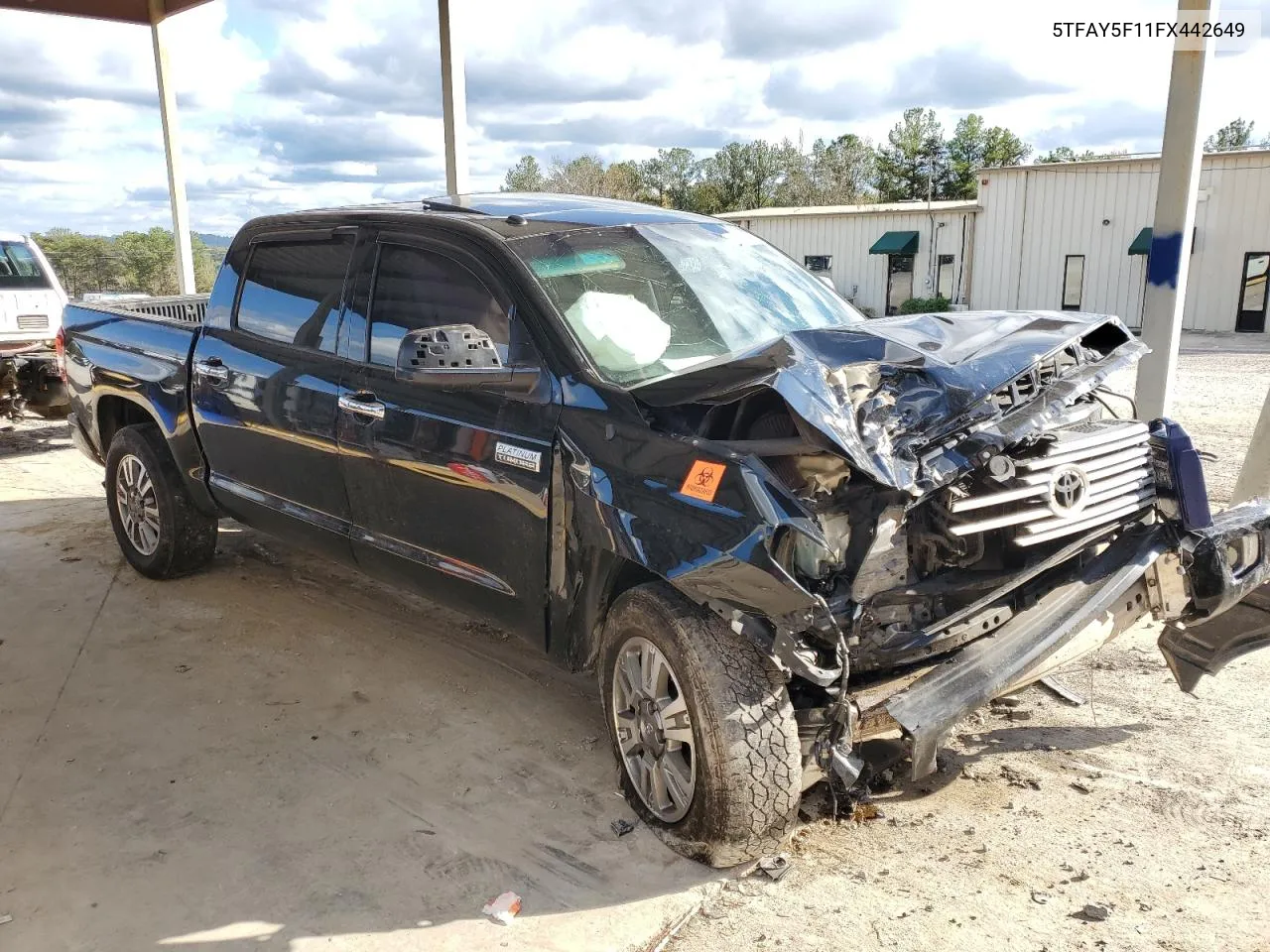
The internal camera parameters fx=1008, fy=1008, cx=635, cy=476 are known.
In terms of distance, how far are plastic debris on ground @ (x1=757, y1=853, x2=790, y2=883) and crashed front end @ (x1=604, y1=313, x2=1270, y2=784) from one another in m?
0.32

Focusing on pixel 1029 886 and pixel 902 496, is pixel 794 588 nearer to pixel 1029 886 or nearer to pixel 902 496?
pixel 902 496

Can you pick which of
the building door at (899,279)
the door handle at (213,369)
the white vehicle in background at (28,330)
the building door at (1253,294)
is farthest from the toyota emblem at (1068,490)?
the building door at (899,279)

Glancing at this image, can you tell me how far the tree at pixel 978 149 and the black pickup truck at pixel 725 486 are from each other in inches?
1879

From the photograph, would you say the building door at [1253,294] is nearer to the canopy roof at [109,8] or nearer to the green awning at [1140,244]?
the green awning at [1140,244]

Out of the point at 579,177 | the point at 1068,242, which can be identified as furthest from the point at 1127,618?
the point at 579,177

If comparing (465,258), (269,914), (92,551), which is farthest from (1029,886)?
(92,551)

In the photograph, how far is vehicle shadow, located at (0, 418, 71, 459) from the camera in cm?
1013

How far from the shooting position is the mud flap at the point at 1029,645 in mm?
2756

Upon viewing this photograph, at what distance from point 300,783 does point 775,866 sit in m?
1.71

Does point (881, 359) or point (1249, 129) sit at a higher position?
point (1249, 129)

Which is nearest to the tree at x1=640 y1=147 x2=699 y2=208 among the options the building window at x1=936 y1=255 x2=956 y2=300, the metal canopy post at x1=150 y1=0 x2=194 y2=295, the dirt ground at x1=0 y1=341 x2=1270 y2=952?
the building window at x1=936 y1=255 x2=956 y2=300

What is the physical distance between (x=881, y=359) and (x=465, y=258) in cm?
159

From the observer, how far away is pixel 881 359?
302cm

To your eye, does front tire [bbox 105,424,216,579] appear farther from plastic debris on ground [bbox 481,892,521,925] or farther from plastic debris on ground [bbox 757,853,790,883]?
plastic debris on ground [bbox 757,853,790,883]
